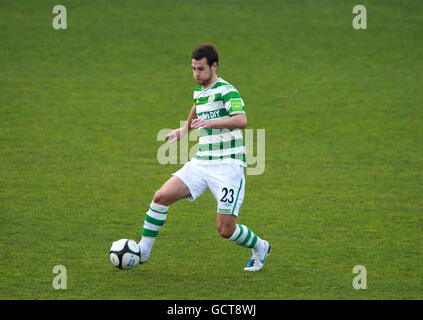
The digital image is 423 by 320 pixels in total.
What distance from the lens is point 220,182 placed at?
643 cm

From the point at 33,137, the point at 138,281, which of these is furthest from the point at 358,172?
the point at 33,137

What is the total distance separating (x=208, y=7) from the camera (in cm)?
1922

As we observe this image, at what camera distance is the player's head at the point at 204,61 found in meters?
6.29

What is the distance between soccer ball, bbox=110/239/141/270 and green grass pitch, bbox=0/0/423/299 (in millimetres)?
161

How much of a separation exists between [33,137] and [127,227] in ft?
14.7

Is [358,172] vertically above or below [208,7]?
below

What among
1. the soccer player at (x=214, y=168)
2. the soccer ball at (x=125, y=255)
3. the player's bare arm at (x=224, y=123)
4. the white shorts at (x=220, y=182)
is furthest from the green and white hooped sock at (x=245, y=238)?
the player's bare arm at (x=224, y=123)

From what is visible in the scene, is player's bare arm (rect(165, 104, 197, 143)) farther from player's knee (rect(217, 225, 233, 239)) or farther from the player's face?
player's knee (rect(217, 225, 233, 239))

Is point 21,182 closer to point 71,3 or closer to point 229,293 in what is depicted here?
point 229,293

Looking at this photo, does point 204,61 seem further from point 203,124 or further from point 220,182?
point 220,182

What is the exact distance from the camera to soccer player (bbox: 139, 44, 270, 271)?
6.36m

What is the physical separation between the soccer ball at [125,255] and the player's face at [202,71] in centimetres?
182

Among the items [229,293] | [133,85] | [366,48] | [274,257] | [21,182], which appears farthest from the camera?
[366,48]

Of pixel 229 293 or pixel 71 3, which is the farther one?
pixel 71 3
